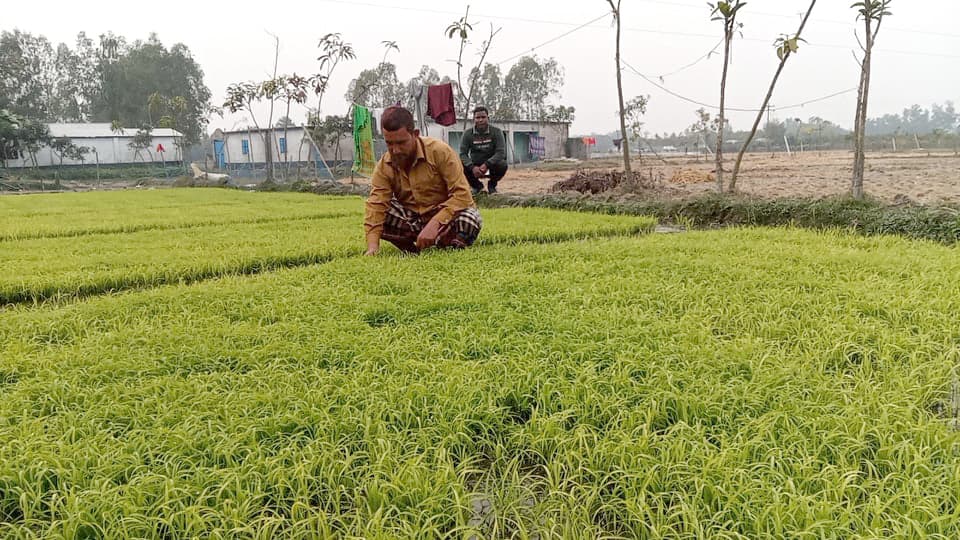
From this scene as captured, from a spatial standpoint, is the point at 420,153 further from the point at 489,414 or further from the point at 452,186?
the point at 489,414

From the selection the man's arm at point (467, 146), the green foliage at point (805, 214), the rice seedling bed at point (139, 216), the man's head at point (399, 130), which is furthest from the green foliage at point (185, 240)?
the man's arm at point (467, 146)

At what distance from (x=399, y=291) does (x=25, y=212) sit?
24.3 feet

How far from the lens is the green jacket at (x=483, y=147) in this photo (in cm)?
830

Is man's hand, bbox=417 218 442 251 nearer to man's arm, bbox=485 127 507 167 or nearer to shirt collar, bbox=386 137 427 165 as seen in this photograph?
shirt collar, bbox=386 137 427 165

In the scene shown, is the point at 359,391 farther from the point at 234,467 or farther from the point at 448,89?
the point at 448,89

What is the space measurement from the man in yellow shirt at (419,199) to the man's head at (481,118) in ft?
13.1

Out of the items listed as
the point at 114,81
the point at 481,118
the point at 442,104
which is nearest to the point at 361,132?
the point at 442,104

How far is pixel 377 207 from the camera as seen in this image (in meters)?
4.01

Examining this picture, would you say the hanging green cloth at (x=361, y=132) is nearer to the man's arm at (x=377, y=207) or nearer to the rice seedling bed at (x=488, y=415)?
the man's arm at (x=377, y=207)

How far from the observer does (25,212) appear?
7.80 meters

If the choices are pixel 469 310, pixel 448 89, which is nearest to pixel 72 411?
pixel 469 310

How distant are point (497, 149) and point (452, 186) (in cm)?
459

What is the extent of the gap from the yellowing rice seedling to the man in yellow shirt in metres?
1.23

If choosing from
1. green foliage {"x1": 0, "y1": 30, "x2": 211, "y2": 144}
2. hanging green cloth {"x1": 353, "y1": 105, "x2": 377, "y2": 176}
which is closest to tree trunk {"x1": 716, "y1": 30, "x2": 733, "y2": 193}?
hanging green cloth {"x1": 353, "y1": 105, "x2": 377, "y2": 176}
